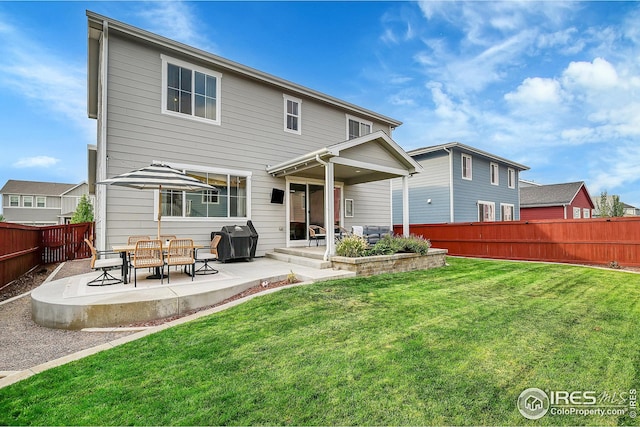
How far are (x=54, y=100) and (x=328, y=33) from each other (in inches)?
470

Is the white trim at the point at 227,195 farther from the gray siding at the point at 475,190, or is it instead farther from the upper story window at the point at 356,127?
the gray siding at the point at 475,190

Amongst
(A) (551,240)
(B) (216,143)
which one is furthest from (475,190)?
(B) (216,143)

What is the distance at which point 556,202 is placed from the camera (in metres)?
→ 23.1

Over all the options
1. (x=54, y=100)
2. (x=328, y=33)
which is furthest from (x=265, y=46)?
(x=54, y=100)

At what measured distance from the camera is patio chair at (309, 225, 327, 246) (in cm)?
1021

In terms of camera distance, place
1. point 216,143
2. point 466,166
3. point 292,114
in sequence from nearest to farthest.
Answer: point 216,143 < point 292,114 < point 466,166

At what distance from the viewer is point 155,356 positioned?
316 centimetres

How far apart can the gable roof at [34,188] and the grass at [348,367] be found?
38882 mm

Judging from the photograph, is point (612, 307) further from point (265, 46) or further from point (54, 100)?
point (54, 100)

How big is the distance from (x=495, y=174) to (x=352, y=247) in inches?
627

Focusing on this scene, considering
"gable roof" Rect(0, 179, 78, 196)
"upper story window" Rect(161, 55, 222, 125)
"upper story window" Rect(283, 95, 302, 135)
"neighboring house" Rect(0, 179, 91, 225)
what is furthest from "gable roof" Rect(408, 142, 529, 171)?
"gable roof" Rect(0, 179, 78, 196)

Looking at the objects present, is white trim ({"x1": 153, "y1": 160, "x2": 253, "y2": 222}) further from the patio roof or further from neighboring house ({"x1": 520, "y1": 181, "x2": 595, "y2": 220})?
neighboring house ({"x1": 520, "y1": 181, "x2": 595, "y2": 220})

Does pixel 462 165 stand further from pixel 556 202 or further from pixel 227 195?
pixel 227 195

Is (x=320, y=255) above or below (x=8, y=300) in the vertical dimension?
above
